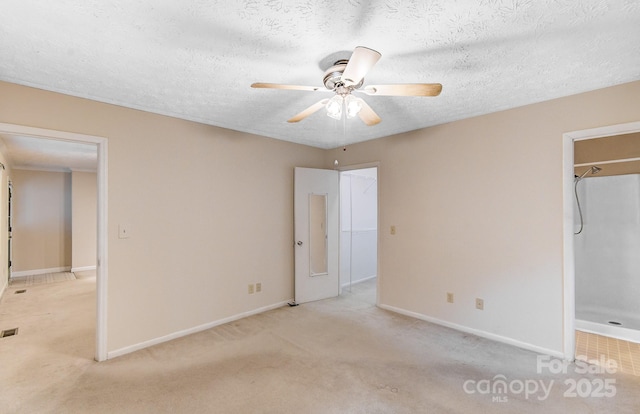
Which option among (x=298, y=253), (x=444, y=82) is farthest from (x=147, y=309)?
(x=444, y=82)

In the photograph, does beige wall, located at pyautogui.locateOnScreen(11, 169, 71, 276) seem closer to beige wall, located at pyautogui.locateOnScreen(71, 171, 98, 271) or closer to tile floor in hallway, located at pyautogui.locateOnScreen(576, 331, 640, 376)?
beige wall, located at pyautogui.locateOnScreen(71, 171, 98, 271)

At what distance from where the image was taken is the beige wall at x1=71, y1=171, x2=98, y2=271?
6.87 metres

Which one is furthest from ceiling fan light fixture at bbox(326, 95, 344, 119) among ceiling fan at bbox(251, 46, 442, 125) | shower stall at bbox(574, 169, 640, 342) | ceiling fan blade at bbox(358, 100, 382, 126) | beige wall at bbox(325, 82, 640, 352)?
shower stall at bbox(574, 169, 640, 342)

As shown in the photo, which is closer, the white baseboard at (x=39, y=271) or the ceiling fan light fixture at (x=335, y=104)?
the ceiling fan light fixture at (x=335, y=104)

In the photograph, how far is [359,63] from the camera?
1590 millimetres

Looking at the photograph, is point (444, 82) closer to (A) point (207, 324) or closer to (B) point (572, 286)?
(B) point (572, 286)

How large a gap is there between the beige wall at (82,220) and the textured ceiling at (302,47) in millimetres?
5581

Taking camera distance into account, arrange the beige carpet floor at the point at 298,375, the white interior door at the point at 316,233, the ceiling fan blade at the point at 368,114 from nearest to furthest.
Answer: the beige carpet floor at the point at 298,375 < the ceiling fan blade at the point at 368,114 < the white interior door at the point at 316,233

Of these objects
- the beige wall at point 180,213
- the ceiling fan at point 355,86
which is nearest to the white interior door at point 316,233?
the beige wall at point 180,213

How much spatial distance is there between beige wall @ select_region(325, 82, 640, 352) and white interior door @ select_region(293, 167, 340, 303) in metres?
0.88

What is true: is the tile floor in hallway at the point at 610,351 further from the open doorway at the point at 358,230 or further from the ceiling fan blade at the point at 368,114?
the ceiling fan blade at the point at 368,114

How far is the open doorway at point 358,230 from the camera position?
5.45 meters

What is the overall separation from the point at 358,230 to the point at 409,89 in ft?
14.0

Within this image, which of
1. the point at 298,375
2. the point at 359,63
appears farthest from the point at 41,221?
the point at 359,63
